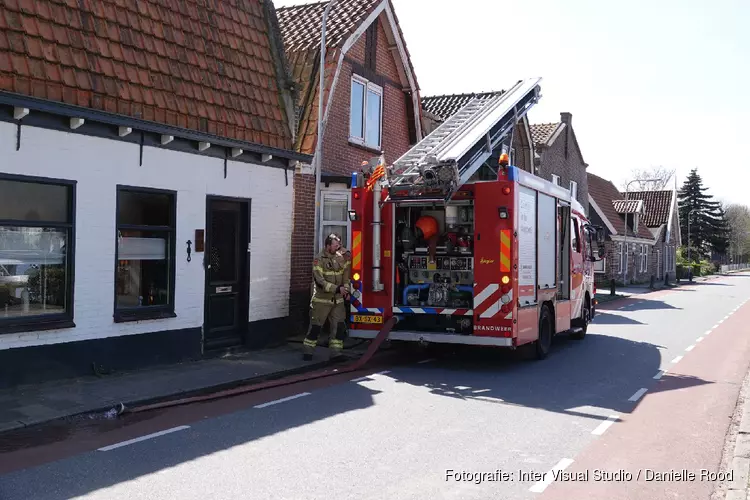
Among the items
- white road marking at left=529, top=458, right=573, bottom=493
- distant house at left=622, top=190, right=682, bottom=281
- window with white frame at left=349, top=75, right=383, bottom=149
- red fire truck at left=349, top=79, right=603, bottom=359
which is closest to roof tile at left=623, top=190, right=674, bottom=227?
distant house at left=622, top=190, right=682, bottom=281

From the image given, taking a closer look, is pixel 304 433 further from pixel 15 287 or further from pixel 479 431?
pixel 15 287

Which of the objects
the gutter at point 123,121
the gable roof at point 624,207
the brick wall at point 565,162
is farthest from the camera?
the gable roof at point 624,207

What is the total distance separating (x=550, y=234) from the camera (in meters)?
11.9

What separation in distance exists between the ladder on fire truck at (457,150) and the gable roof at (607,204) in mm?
29767

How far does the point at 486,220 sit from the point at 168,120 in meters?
4.79

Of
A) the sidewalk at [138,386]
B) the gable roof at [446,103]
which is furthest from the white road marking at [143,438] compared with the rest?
the gable roof at [446,103]

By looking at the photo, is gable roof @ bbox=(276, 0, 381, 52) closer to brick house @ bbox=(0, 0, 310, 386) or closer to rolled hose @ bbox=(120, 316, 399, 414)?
brick house @ bbox=(0, 0, 310, 386)

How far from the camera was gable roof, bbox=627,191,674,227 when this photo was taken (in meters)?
57.2

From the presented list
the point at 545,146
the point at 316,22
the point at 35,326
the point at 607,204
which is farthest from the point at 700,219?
the point at 35,326

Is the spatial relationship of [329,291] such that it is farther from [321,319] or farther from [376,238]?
[376,238]

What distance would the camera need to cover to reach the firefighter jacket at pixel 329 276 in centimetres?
1084

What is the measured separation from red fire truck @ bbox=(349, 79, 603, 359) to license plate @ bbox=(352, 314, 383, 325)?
17mm

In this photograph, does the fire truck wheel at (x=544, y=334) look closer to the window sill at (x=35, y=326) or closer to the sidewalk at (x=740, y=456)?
the sidewalk at (x=740, y=456)

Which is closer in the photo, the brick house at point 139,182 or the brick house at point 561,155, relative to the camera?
the brick house at point 139,182
